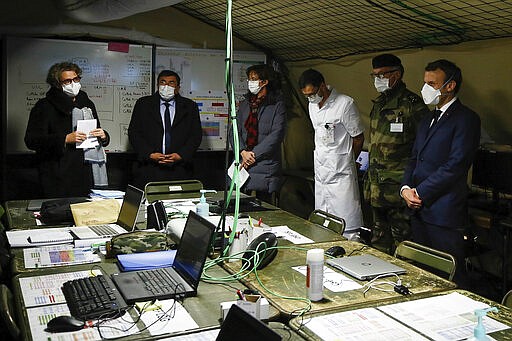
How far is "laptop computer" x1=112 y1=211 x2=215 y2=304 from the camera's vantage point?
73.6 inches

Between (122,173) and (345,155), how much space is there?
2408 mm

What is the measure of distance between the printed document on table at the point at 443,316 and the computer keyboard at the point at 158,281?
0.71 m

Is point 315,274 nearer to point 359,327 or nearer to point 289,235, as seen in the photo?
point 359,327

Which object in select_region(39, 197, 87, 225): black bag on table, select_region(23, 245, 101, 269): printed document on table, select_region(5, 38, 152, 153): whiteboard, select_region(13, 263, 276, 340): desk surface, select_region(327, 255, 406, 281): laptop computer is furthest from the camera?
select_region(5, 38, 152, 153): whiteboard

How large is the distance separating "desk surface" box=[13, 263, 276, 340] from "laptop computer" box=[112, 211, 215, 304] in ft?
0.20

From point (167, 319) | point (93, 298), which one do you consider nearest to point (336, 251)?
point (167, 319)

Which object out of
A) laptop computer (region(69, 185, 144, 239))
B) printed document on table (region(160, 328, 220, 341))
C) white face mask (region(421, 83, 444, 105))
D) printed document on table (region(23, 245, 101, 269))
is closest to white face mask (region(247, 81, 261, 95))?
white face mask (region(421, 83, 444, 105))

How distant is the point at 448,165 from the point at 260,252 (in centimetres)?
150

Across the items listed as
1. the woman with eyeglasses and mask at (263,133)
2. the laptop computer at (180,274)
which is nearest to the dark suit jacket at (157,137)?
the woman with eyeglasses and mask at (263,133)

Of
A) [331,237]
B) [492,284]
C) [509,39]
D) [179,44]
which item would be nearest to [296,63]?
[179,44]

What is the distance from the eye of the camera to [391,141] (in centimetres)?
382

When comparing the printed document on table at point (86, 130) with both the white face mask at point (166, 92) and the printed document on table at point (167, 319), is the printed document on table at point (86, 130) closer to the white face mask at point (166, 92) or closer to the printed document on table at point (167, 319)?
the white face mask at point (166, 92)

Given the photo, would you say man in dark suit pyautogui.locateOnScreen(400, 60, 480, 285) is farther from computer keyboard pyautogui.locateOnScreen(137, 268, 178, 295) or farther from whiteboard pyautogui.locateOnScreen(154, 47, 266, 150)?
whiteboard pyautogui.locateOnScreen(154, 47, 266, 150)

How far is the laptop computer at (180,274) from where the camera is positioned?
1869 millimetres
